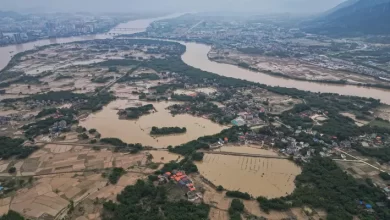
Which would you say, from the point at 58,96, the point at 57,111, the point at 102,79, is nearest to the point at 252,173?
the point at 57,111

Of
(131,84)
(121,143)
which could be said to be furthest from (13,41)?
(121,143)

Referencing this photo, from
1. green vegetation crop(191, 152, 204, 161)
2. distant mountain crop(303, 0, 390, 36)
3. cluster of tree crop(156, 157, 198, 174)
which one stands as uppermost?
distant mountain crop(303, 0, 390, 36)

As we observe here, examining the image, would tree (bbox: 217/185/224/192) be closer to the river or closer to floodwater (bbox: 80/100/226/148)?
floodwater (bbox: 80/100/226/148)

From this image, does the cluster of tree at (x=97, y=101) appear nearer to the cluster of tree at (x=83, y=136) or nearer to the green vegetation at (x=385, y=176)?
the cluster of tree at (x=83, y=136)

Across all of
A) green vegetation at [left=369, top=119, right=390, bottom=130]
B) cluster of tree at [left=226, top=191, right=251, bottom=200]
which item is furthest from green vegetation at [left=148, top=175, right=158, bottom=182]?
green vegetation at [left=369, top=119, right=390, bottom=130]

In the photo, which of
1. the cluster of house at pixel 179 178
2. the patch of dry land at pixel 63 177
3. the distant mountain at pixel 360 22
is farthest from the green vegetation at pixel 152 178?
the distant mountain at pixel 360 22
